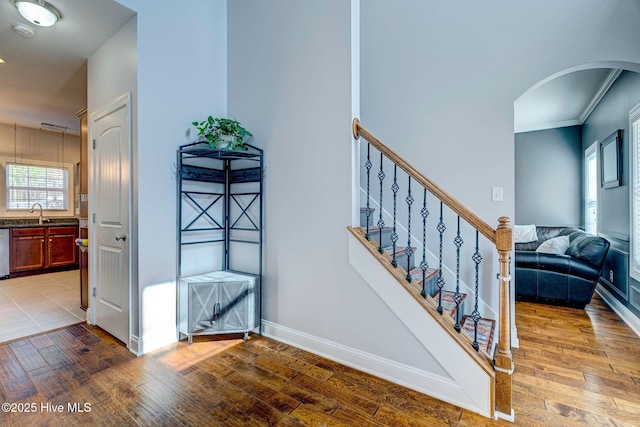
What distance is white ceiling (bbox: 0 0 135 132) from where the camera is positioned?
2.37 meters

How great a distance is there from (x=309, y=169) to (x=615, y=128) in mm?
4168

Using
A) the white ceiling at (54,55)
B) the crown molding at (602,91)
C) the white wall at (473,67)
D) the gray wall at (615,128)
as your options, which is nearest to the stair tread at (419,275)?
the white wall at (473,67)

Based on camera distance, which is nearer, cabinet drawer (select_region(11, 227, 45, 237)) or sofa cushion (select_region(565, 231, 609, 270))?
sofa cushion (select_region(565, 231, 609, 270))

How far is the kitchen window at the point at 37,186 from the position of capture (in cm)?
529

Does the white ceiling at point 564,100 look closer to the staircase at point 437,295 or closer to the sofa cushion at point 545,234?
the sofa cushion at point 545,234

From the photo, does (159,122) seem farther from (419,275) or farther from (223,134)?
(419,275)

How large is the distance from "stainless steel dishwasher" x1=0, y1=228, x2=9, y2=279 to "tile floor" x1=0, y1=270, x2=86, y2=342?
0.15 meters

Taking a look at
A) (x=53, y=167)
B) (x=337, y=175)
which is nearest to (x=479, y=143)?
(x=337, y=175)

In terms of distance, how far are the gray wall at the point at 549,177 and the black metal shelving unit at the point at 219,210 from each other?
567cm

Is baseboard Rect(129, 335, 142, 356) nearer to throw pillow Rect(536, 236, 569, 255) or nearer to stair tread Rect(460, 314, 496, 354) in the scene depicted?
stair tread Rect(460, 314, 496, 354)

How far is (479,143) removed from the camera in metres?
2.72

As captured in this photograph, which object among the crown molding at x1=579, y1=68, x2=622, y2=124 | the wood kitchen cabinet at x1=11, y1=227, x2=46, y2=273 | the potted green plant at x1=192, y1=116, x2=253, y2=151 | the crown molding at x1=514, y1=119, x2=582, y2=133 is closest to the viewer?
the potted green plant at x1=192, y1=116, x2=253, y2=151

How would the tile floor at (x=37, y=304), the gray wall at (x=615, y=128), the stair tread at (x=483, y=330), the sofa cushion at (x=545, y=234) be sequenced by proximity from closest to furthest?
1. the stair tread at (x=483, y=330)
2. the tile floor at (x=37, y=304)
3. the gray wall at (x=615, y=128)
4. the sofa cushion at (x=545, y=234)

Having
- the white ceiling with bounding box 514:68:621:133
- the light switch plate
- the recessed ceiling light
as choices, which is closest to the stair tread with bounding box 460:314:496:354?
the light switch plate
